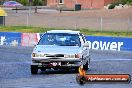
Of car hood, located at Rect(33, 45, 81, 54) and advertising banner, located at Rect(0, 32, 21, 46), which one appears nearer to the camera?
car hood, located at Rect(33, 45, 81, 54)

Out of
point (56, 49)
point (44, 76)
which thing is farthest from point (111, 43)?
point (44, 76)

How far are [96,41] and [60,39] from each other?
1545 centimetres

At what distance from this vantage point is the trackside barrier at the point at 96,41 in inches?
1351

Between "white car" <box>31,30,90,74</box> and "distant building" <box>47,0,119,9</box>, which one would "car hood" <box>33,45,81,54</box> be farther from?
"distant building" <box>47,0,119,9</box>

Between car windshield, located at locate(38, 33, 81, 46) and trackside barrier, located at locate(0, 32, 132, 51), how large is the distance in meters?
13.7

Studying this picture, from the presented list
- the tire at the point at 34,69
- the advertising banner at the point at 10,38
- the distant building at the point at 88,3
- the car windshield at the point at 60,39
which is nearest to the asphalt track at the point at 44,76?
the tire at the point at 34,69

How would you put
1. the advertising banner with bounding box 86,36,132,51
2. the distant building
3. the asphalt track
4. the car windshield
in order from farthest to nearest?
the distant building < the advertising banner with bounding box 86,36,132,51 < the car windshield < the asphalt track

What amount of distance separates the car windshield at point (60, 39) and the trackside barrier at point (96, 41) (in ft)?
44.9

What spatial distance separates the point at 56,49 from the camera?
1925 centimetres

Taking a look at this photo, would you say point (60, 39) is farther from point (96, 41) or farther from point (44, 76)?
point (96, 41)

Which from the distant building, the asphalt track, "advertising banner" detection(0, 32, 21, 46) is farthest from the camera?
the distant building

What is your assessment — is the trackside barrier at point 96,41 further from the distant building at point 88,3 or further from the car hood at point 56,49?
the distant building at point 88,3

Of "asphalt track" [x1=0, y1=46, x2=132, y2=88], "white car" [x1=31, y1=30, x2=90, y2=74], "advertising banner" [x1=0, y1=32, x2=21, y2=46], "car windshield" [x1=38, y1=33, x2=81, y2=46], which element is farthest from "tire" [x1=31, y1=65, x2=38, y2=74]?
"advertising banner" [x1=0, y1=32, x2=21, y2=46]

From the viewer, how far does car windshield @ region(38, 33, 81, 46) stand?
2011cm
